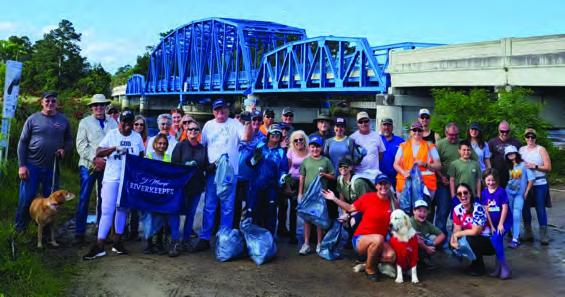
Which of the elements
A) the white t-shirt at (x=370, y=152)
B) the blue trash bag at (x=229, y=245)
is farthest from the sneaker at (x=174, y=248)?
the white t-shirt at (x=370, y=152)

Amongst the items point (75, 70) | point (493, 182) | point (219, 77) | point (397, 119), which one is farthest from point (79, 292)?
point (75, 70)

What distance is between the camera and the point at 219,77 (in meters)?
52.9

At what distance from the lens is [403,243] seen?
200 inches

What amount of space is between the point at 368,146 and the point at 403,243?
1540 mm

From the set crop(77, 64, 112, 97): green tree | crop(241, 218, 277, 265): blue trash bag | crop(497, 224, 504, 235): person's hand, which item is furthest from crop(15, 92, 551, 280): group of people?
crop(77, 64, 112, 97): green tree

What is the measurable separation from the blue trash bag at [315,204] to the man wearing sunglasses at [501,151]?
8.59ft

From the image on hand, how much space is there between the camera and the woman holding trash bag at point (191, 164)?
6109 mm

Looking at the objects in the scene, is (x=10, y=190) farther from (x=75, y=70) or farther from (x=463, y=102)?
(x=75, y=70)

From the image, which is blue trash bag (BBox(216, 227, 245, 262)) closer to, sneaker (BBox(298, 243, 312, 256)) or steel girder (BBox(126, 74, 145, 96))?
sneaker (BBox(298, 243, 312, 256))

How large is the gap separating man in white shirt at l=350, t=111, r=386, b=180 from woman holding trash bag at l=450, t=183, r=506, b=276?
1122 millimetres

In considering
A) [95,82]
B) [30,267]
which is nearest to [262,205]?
[30,267]

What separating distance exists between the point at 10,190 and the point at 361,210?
5903 mm

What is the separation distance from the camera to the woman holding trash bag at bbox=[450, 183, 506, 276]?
534 centimetres

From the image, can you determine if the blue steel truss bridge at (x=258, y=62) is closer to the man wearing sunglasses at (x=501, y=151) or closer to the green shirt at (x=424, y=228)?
the man wearing sunglasses at (x=501, y=151)
